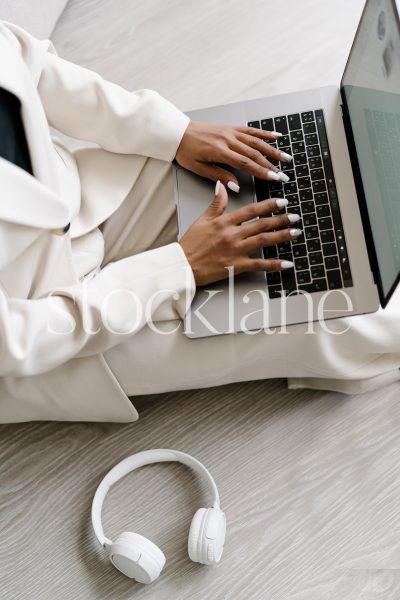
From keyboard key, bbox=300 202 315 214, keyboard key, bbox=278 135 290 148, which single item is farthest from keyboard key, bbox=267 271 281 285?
keyboard key, bbox=278 135 290 148

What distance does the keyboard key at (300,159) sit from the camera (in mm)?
971

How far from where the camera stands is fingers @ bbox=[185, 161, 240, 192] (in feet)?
3.18

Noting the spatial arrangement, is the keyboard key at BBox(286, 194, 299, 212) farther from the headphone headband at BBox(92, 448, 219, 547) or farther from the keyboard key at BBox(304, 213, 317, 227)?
the headphone headband at BBox(92, 448, 219, 547)

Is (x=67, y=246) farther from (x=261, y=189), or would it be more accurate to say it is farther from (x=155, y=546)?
(x=155, y=546)

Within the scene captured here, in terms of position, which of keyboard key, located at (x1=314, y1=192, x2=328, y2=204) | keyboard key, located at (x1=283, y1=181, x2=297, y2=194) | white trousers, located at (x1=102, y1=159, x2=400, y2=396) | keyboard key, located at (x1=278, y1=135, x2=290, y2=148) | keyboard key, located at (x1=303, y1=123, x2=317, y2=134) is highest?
keyboard key, located at (x1=303, y1=123, x2=317, y2=134)

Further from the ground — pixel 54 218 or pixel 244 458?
pixel 54 218

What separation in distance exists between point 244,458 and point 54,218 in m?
0.57

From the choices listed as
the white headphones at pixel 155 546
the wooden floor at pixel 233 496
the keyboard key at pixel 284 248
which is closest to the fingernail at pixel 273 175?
the keyboard key at pixel 284 248

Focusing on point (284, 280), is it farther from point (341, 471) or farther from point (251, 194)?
point (341, 471)

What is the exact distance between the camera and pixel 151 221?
1.02 m

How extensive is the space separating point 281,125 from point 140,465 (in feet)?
2.04

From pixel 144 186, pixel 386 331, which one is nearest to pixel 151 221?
pixel 144 186

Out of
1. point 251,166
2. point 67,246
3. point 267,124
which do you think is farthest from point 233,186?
point 67,246

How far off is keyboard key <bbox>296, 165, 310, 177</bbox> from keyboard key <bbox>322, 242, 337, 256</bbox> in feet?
0.40
